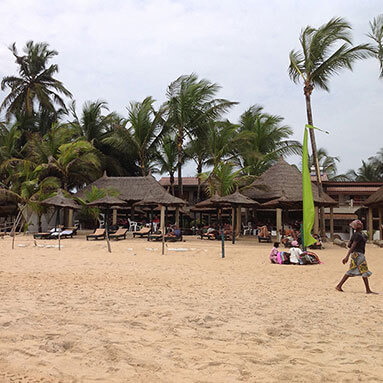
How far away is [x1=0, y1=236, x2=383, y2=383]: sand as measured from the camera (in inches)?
116

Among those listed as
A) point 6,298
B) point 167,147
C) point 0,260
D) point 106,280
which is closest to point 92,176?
point 167,147

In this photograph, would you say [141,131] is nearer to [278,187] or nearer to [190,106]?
[190,106]

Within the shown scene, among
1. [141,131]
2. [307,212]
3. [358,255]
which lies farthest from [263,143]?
[358,255]

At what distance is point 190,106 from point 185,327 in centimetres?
1909

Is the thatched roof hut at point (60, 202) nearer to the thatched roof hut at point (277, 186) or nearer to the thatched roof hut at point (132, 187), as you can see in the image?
the thatched roof hut at point (132, 187)

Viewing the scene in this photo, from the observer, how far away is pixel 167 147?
88.4 feet

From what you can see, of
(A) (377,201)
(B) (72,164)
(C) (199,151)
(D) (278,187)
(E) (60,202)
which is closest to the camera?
(A) (377,201)

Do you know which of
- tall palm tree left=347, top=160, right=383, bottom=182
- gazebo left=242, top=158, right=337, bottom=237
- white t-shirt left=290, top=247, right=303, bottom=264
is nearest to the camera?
white t-shirt left=290, top=247, right=303, bottom=264

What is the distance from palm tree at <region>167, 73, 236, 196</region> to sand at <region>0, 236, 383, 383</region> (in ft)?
51.1

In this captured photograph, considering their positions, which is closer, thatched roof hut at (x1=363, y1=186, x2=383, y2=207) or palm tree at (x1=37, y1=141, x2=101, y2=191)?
thatched roof hut at (x1=363, y1=186, x2=383, y2=207)

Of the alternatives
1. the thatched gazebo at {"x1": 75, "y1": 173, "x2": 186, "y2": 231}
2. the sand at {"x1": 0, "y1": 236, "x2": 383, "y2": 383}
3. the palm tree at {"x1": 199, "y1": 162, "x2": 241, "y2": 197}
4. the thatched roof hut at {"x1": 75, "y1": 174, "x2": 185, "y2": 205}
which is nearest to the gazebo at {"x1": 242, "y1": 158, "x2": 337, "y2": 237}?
the palm tree at {"x1": 199, "y1": 162, "x2": 241, "y2": 197}

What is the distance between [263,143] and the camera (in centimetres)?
2438

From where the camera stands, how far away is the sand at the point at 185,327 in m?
2.96

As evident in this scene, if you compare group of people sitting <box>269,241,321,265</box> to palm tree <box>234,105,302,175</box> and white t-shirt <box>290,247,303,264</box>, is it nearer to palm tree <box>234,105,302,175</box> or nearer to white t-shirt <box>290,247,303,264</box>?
white t-shirt <box>290,247,303,264</box>
